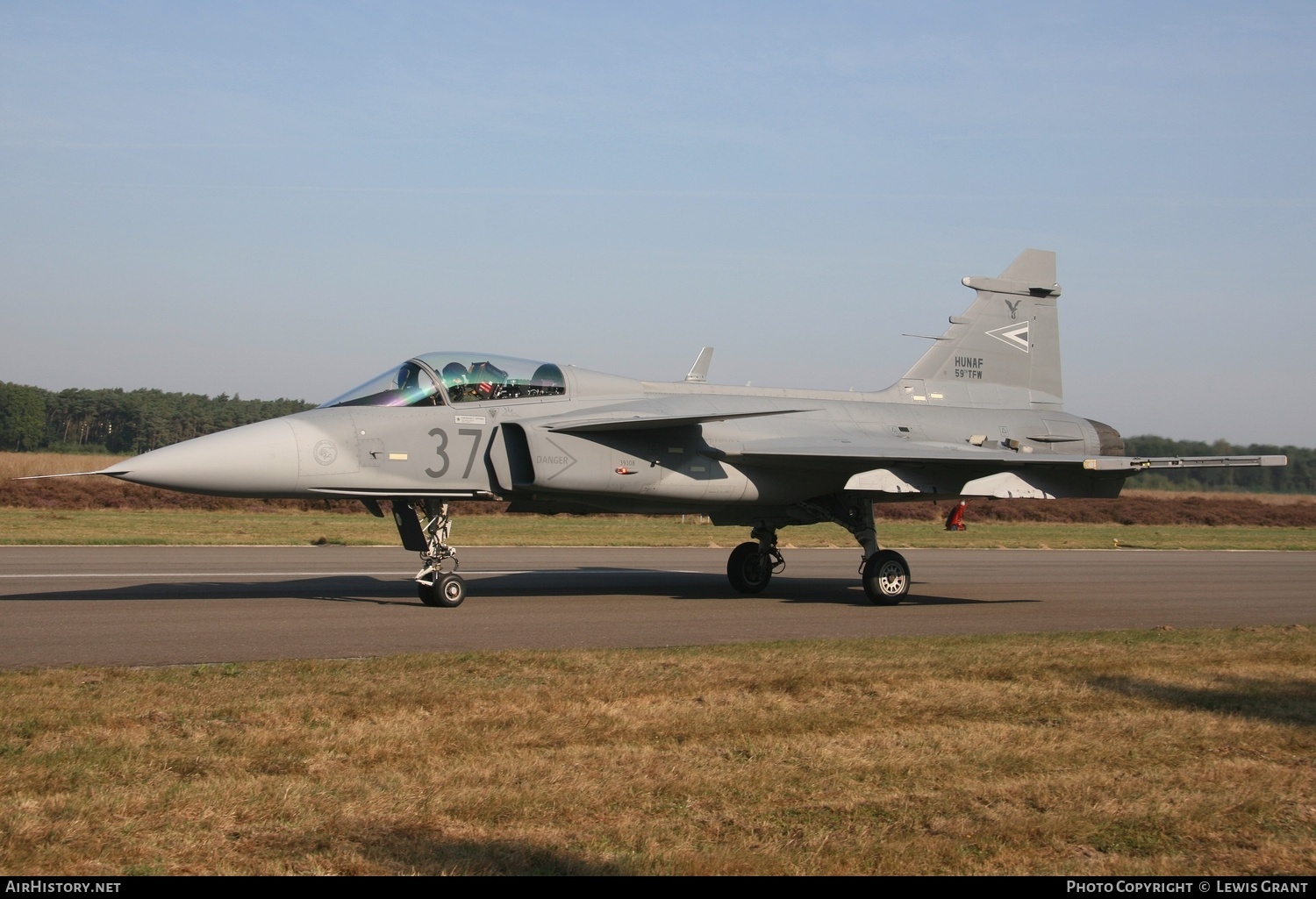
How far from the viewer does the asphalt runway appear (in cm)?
1021

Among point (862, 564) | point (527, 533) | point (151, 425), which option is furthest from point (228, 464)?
point (151, 425)

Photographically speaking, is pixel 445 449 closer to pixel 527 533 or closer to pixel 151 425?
pixel 527 533

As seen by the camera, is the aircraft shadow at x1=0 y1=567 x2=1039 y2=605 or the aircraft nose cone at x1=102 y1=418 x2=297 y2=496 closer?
the aircraft nose cone at x1=102 y1=418 x2=297 y2=496

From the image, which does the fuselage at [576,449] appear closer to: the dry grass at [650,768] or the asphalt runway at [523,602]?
the asphalt runway at [523,602]

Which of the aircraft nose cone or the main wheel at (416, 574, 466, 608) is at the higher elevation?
the aircraft nose cone

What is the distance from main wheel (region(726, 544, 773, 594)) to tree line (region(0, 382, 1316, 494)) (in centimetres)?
3630

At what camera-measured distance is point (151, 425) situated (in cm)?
5531

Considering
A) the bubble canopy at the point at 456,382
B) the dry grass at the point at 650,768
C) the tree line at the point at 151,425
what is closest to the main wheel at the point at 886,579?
the bubble canopy at the point at 456,382

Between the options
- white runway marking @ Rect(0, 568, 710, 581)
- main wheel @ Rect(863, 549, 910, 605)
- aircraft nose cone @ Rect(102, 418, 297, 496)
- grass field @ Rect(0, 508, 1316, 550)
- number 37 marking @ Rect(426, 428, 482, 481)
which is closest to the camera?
aircraft nose cone @ Rect(102, 418, 297, 496)

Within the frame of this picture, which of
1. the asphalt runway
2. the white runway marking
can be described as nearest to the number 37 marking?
the asphalt runway

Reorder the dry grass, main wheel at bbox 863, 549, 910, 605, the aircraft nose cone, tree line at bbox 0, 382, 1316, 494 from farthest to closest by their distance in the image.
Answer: tree line at bbox 0, 382, 1316, 494, main wheel at bbox 863, 549, 910, 605, the aircraft nose cone, the dry grass

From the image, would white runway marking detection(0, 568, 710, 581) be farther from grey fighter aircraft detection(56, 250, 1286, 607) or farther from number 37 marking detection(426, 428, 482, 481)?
number 37 marking detection(426, 428, 482, 481)

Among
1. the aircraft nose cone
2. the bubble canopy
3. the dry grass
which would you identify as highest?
the bubble canopy
